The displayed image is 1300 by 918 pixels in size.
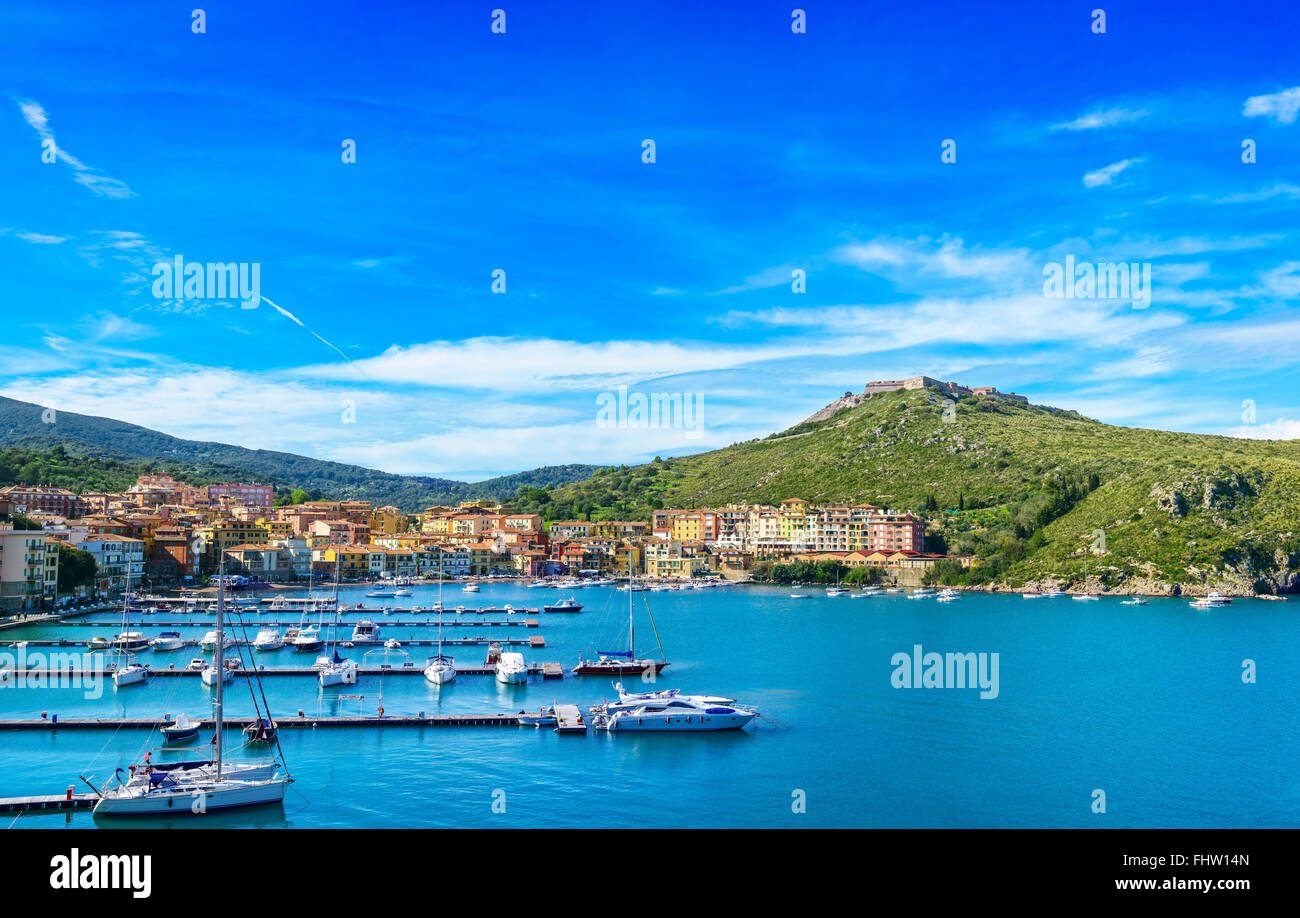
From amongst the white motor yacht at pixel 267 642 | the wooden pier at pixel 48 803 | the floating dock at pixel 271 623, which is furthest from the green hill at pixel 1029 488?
the wooden pier at pixel 48 803

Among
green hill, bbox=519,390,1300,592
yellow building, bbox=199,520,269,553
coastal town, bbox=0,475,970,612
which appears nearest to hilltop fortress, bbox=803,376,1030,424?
green hill, bbox=519,390,1300,592

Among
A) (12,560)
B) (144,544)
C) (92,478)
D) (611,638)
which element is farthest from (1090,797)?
(92,478)

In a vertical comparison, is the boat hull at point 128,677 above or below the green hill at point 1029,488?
below

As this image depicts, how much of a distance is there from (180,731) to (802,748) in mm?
11855

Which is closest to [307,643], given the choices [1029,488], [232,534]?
[232,534]

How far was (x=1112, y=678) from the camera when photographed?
26.1m

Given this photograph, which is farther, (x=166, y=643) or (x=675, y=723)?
(x=166, y=643)

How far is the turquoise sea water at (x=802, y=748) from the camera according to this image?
14.0 m

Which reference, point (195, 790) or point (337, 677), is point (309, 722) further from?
point (195, 790)

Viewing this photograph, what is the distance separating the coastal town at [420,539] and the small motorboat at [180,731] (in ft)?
93.8

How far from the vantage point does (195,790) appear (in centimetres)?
1358

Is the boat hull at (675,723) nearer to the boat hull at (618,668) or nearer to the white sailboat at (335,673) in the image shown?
the boat hull at (618,668)

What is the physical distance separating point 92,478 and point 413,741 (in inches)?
2947
